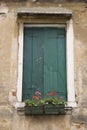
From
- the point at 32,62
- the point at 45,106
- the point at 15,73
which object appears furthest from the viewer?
the point at 32,62

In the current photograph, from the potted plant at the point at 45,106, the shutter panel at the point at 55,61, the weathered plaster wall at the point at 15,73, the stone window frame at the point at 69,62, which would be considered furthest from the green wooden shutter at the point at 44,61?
the potted plant at the point at 45,106

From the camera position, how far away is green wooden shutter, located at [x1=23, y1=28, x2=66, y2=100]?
8.38m

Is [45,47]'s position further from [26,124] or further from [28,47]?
[26,124]

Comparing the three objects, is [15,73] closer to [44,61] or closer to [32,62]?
[32,62]

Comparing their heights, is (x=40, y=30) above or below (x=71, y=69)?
above

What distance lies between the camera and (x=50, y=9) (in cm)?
882

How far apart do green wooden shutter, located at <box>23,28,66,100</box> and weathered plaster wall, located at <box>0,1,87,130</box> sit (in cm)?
28

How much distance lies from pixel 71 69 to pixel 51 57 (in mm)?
550

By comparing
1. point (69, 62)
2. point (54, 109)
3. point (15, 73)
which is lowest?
point (54, 109)

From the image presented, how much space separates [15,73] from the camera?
8.31 m

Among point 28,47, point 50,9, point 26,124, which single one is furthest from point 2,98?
point 50,9

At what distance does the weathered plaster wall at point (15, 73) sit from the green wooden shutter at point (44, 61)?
28cm

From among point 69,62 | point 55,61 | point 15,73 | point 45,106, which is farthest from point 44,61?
point 45,106

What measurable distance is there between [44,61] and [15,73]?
0.72m
